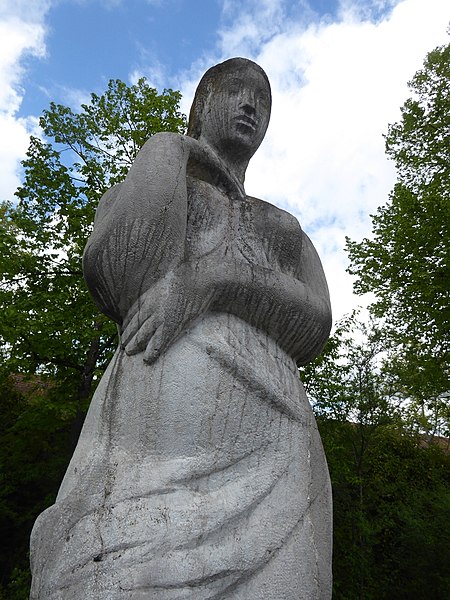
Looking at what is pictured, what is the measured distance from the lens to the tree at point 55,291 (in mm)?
10234

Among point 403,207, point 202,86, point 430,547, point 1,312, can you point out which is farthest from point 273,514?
point 430,547

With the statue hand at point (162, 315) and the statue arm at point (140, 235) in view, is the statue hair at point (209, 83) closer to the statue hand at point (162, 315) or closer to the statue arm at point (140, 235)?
the statue arm at point (140, 235)

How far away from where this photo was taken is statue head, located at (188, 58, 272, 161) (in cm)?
333

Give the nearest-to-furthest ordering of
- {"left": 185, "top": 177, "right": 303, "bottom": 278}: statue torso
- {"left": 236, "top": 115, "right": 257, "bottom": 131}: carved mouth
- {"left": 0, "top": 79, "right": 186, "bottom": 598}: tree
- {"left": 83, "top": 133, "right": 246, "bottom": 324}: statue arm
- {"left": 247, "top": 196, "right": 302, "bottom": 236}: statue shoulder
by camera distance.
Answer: {"left": 83, "top": 133, "right": 246, "bottom": 324}: statue arm < {"left": 185, "top": 177, "right": 303, "bottom": 278}: statue torso < {"left": 247, "top": 196, "right": 302, "bottom": 236}: statue shoulder < {"left": 236, "top": 115, "right": 257, "bottom": 131}: carved mouth < {"left": 0, "top": 79, "right": 186, "bottom": 598}: tree

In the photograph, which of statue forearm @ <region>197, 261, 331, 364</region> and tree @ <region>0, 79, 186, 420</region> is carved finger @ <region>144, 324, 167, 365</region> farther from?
tree @ <region>0, 79, 186, 420</region>

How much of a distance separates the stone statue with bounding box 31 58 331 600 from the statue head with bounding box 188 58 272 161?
180mm

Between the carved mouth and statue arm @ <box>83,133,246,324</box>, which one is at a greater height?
the carved mouth

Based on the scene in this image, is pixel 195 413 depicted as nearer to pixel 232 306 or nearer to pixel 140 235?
pixel 232 306

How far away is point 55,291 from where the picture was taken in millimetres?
11031

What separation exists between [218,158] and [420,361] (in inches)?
384

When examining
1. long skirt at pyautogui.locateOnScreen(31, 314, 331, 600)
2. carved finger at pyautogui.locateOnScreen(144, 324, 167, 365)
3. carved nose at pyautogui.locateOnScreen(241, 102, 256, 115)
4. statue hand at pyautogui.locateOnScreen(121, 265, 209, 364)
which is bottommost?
long skirt at pyautogui.locateOnScreen(31, 314, 331, 600)

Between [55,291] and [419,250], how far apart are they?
7550 mm

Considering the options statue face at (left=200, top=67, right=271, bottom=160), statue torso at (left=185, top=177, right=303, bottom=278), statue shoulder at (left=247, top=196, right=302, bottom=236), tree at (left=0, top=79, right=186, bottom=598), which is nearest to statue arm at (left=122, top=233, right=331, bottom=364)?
statue torso at (left=185, top=177, right=303, bottom=278)

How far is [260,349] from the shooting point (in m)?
2.76
